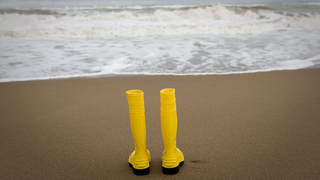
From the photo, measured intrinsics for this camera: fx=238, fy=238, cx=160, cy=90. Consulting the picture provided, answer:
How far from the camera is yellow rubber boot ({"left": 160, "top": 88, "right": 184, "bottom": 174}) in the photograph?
168cm

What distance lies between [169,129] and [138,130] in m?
0.23

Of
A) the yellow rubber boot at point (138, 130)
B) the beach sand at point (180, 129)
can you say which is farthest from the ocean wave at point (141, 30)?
the yellow rubber boot at point (138, 130)

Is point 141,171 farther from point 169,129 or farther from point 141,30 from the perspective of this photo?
point 141,30

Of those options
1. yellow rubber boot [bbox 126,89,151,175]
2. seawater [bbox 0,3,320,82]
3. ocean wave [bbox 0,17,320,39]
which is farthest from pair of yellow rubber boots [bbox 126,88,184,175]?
ocean wave [bbox 0,17,320,39]

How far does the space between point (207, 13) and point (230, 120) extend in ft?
51.1

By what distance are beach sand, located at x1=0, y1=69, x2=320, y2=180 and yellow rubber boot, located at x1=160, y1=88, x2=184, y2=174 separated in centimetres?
9

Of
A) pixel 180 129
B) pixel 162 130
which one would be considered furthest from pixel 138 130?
pixel 180 129

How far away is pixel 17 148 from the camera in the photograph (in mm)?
2285

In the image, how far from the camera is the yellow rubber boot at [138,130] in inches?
66.0

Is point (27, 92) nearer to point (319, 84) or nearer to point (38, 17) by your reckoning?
point (319, 84)

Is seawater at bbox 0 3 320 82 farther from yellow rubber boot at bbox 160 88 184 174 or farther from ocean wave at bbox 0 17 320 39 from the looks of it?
yellow rubber boot at bbox 160 88 184 174

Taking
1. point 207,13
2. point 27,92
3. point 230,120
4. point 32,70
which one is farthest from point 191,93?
point 207,13

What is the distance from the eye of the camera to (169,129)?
174 centimetres

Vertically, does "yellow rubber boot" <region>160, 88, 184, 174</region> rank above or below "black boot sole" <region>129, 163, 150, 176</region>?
above
